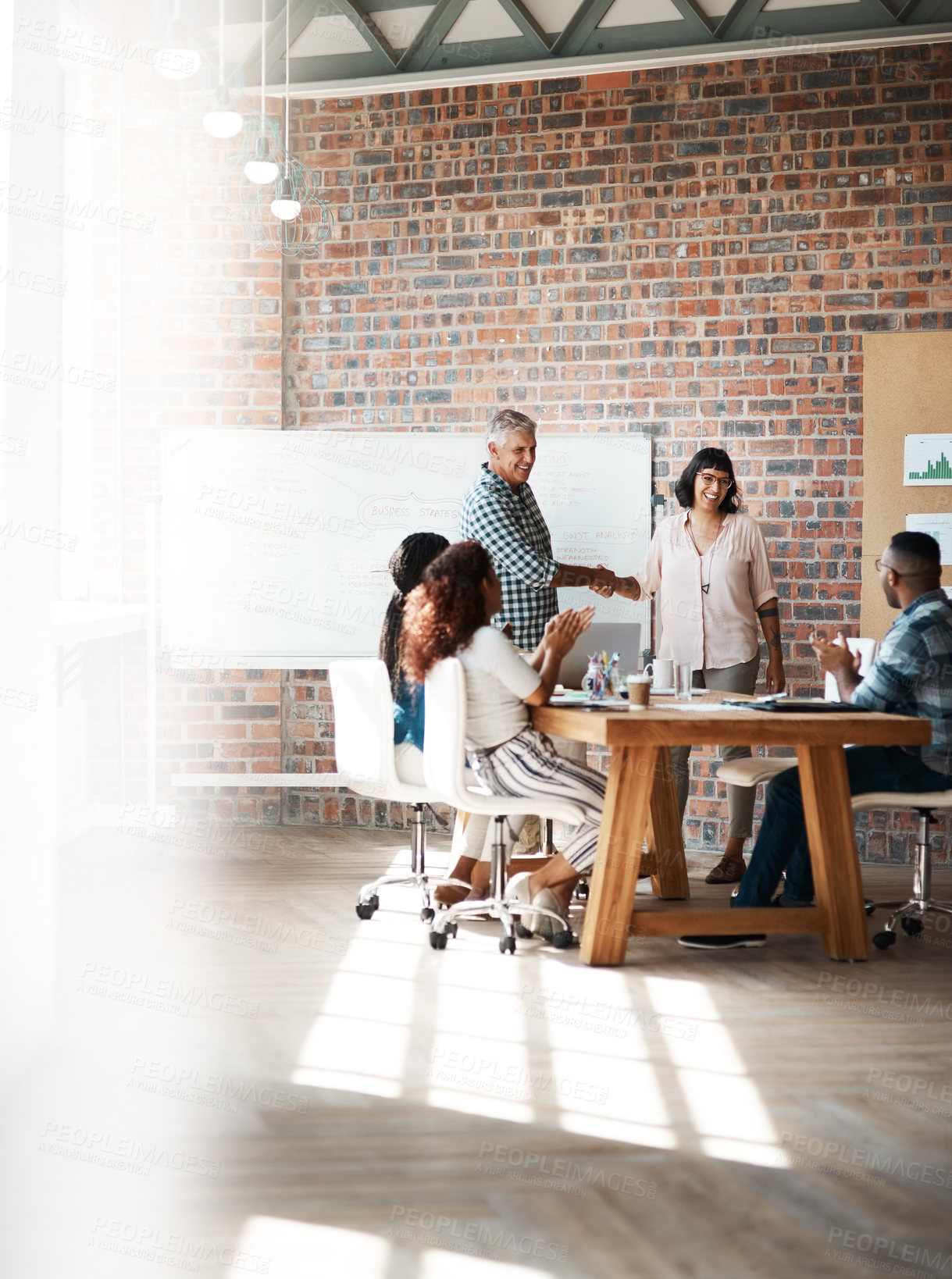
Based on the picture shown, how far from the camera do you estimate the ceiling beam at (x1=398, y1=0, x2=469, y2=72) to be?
553cm

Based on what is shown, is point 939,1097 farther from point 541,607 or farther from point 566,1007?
point 541,607

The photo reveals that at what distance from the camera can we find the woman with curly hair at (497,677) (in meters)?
3.65

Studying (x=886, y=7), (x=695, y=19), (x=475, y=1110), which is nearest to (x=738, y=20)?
(x=695, y=19)

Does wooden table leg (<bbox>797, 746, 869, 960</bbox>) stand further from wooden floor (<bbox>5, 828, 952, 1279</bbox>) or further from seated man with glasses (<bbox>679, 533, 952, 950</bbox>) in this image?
seated man with glasses (<bbox>679, 533, 952, 950</bbox>)

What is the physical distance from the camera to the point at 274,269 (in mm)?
5789

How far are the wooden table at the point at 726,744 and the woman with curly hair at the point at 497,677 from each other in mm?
107

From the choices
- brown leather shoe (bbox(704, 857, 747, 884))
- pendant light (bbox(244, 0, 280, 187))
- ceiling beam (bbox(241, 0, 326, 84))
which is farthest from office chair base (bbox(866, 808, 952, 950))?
ceiling beam (bbox(241, 0, 326, 84))

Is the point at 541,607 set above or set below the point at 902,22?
below

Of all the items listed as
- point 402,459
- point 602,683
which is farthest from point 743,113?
point 602,683

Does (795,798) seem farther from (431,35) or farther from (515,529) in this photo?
(431,35)

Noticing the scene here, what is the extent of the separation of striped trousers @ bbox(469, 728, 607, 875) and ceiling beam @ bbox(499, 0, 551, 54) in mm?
3441

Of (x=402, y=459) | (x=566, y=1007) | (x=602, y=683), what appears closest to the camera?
(x=566, y=1007)

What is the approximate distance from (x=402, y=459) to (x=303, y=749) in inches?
58.5

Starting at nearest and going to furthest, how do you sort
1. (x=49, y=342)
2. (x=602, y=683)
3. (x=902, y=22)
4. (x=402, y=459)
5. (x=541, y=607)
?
(x=49, y=342)
(x=602, y=683)
(x=541, y=607)
(x=902, y=22)
(x=402, y=459)
